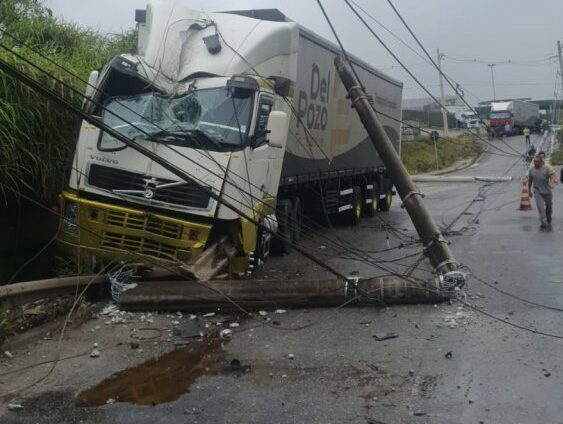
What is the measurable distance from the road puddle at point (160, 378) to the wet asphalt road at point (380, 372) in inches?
4.4

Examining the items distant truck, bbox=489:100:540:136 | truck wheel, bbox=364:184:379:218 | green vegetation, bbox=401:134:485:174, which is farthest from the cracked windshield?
distant truck, bbox=489:100:540:136

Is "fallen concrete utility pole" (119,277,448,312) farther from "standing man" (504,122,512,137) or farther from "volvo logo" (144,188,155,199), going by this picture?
"standing man" (504,122,512,137)

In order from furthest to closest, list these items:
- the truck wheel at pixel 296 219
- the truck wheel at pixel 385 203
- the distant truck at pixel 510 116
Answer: the distant truck at pixel 510 116 → the truck wheel at pixel 385 203 → the truck wheel at pixel 296 219

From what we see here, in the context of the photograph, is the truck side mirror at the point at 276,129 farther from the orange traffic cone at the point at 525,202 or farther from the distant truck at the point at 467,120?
the distant truck at the point at 467,120

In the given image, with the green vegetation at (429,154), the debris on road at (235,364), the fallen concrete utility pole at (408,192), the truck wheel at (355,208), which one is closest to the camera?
the debris on road at (235,364)

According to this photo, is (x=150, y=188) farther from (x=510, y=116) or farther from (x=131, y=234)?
(x=510, y=116)

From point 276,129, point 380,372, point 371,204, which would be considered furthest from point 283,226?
point 371,204

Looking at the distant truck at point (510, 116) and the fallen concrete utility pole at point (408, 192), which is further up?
the distant truck at point (510, 116)

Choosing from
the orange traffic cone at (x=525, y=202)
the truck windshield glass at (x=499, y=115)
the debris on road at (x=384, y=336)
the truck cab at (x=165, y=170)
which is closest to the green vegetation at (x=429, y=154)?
the truck windshield glass at (x=499, y=115)

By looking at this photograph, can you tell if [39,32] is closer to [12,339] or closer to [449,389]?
[12,339]

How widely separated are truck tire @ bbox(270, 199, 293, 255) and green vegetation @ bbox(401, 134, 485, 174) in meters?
32.9

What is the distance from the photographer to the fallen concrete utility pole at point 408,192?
9602mm

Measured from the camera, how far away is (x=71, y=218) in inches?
339

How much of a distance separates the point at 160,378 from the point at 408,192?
5543 millimetres
